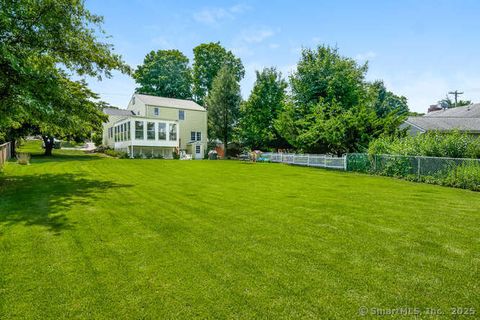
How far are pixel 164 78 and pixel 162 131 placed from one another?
855 inches

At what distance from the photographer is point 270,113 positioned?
109 ft

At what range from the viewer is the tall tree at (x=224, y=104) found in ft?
116

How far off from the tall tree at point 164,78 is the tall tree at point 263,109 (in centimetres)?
2019

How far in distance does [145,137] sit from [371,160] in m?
22.0

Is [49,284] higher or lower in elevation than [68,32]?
lower

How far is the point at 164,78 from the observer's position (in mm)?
47906

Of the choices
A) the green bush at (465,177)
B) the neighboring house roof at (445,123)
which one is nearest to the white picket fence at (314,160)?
the green bush at (465,177)

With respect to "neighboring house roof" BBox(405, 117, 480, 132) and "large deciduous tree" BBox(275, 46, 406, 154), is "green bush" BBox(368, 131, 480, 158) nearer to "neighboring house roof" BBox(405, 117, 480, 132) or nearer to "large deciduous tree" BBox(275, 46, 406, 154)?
"large deciduous tree" BBox(275, 46, 406, 154)

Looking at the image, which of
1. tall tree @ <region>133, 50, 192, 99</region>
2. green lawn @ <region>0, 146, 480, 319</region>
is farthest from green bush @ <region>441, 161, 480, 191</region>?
tall tree @ <region>133, 50, 192, 99</region>

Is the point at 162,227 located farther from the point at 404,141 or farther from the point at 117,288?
the point at 404,141

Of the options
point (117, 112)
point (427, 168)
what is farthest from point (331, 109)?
point (117, 112)

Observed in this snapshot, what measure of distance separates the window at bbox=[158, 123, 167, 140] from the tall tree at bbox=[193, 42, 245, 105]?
2217 centimetres

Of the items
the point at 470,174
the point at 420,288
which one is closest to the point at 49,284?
the point at 420,288

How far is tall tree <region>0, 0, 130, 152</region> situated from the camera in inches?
345
